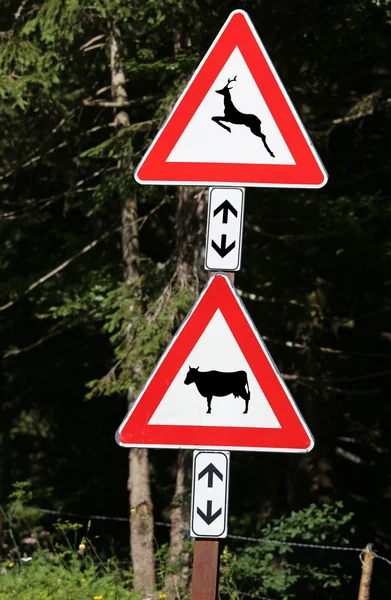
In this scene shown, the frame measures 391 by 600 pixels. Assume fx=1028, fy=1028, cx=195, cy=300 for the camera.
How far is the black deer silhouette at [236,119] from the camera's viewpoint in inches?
147

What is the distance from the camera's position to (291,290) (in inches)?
645

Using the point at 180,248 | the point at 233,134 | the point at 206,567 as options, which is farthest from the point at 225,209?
A: the point at 180,248

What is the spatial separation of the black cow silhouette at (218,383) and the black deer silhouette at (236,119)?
0.83 metres

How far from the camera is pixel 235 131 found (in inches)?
148

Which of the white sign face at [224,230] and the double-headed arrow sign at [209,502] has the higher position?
the white sign face at [224,230]

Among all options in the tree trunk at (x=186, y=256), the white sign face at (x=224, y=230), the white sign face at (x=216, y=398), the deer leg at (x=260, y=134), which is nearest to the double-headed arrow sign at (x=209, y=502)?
the white sign face at (x=216, y=398)

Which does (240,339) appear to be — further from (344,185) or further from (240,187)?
(344,185)

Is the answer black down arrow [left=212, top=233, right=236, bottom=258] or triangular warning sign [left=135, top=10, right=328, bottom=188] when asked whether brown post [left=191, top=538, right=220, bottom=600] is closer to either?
black down arrow [left=212, top=233, right=236, bottom=258]

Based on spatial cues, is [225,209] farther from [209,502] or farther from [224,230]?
[209,502]

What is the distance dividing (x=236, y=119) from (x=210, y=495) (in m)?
1.35

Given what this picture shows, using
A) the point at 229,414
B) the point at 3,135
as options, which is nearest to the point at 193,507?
the point at 229,414

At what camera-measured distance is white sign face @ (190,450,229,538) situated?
3494 millimetres

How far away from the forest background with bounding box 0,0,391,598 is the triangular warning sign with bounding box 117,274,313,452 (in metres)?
5.19

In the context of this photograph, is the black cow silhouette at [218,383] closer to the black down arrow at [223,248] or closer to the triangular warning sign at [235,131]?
the black down arrow at [223,248]
